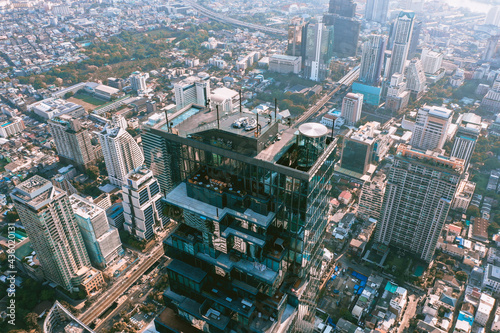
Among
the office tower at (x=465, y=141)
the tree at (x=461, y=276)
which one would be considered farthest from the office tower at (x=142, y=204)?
the office tower at (x=465, y=141)

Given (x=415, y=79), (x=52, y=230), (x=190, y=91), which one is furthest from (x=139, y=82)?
(x=415, y=79)

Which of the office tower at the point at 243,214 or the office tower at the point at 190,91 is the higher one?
the office tower at the point at 243,214

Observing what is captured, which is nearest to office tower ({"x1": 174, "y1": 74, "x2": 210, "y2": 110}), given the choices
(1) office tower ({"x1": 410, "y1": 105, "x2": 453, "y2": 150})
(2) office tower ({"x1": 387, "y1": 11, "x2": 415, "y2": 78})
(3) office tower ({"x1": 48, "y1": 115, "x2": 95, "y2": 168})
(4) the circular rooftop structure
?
(3) office tower ({"x1": 48, "y1": 115, "x2": 95, "y2": 168})

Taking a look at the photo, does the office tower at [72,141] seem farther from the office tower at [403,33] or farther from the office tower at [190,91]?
the office tower at [403,33]

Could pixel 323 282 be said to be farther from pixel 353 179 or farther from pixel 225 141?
pixel 225 141

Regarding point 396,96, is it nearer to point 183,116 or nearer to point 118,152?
point 118,152

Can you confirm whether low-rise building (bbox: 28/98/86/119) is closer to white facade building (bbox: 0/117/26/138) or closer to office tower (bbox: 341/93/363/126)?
white facade building (bbox: 0/117/26/138)
